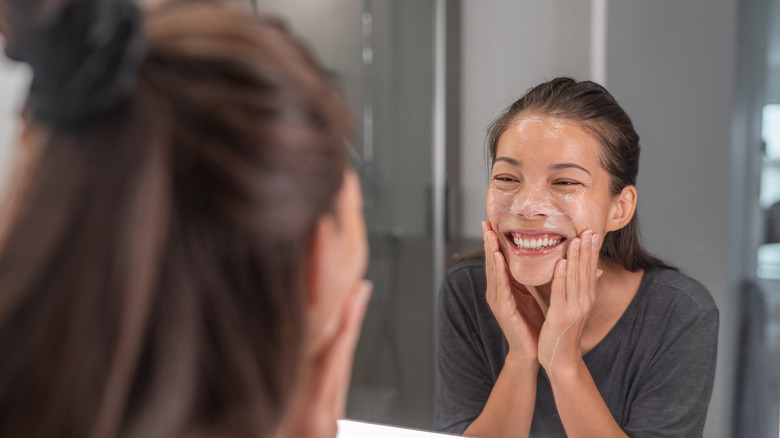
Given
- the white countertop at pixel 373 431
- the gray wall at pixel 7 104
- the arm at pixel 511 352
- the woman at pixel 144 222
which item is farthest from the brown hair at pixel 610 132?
the gray wall at pixel 7 104

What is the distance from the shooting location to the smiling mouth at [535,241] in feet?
2.12

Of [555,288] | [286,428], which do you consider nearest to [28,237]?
[286,428]

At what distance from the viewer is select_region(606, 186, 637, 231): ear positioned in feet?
2.13

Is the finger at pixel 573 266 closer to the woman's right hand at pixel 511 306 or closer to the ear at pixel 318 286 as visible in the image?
the woman's right hand at pixel 511 306

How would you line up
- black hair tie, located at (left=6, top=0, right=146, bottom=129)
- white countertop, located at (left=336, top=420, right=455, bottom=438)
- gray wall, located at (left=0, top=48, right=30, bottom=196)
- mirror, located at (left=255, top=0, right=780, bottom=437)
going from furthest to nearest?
gray wall, located at (left=0, top=48, right=30, bottom=196) → white countertop, located at (left=336, top=420, right=455, bottom=438) → mirror, located at (left=255, top=0, right=780, bottom=437) → black hair tie, located at (left=6, top=0, right=146, bottom=129)

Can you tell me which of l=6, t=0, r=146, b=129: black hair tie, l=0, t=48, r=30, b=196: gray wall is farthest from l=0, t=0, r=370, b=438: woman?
l=0, t=48, r=30, b=196: gray wall

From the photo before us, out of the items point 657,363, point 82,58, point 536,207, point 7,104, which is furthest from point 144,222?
point 7,104

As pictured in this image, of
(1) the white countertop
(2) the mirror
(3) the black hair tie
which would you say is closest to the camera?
(3) the black hair tie

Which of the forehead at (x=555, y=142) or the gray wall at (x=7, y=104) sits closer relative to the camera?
the forehead at (x=555, y=142)

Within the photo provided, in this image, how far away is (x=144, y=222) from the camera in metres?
0.27

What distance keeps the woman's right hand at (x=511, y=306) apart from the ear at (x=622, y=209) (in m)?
0.12

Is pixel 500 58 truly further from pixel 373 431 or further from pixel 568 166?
pixel 373 431

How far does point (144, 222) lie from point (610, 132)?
517mm

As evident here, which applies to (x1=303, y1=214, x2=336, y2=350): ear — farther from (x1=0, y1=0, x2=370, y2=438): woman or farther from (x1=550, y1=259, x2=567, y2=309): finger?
(x1=550, y1=259, x2=567, y2=309): finger
